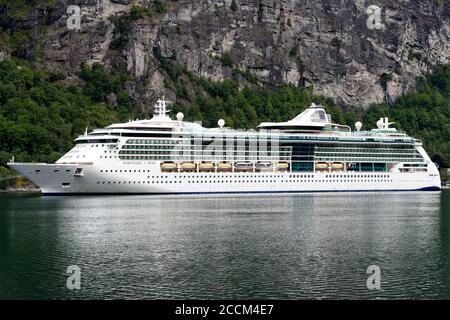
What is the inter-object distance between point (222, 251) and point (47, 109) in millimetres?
112756

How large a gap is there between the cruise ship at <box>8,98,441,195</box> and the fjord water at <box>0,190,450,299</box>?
19830 millimetres

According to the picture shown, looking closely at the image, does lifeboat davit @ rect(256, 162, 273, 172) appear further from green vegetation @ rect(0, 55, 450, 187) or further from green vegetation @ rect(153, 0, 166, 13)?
green vegetation @ rect(153, 0, 166, 13)

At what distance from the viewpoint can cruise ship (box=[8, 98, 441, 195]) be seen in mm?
111438

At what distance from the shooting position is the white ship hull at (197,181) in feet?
361

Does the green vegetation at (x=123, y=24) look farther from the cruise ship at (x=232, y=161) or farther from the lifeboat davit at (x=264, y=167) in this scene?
the lifeboat davit at (x=264, y=167)

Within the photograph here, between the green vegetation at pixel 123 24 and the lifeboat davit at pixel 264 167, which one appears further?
the green vegetation at pixel 123 24

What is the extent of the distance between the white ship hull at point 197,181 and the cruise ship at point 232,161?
0.38 ft

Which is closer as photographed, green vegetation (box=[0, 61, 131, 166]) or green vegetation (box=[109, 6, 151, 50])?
green vegetation (box=[0, 61, 131, 166])

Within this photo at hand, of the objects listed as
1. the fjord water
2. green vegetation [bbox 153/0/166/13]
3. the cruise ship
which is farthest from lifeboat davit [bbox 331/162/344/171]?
green vegetation [bbox 153/0/166/13]

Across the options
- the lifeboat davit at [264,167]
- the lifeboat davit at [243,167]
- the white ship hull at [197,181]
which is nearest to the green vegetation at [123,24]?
the lifeboat davit at [264,167]

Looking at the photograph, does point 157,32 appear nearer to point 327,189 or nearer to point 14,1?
point 14,1

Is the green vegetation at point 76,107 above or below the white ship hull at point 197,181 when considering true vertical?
above

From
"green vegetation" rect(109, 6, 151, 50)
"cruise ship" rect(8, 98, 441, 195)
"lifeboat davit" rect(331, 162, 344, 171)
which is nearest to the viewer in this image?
"cruise ship" rect(8, 98, 441, 195)

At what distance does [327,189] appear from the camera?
132375 millimetres
